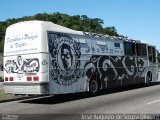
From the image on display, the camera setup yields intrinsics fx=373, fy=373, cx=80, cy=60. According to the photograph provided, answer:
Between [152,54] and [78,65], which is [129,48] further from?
[78,65]

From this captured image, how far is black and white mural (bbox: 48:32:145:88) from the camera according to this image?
16.0 metres

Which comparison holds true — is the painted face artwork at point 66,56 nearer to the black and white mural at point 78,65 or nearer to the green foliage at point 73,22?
the black and white mural at point 78,65

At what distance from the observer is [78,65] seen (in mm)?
17422

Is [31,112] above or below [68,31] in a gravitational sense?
below

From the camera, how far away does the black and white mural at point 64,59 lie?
52.0 ft

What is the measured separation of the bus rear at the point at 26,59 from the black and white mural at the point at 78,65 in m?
0.50

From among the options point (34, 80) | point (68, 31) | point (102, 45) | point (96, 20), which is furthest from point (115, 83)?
point (96, 20)

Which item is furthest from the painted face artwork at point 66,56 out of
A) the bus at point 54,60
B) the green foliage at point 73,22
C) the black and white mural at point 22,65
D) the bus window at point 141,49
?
the green foliage at point 73,22

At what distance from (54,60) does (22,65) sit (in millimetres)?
1421

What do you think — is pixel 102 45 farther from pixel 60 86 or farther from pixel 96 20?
pixel 96 20

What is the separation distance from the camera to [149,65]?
987 inches

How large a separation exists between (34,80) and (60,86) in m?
1.27

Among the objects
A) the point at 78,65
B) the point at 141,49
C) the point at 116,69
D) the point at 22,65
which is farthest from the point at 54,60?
the point at 141,49

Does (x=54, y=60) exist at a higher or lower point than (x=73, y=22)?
lower
